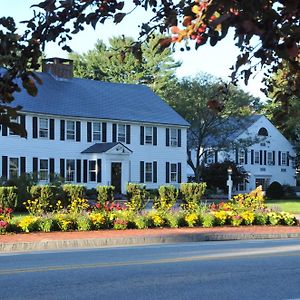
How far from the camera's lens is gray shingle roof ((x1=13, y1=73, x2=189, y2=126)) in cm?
4416

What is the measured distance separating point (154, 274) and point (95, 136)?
35.3 metres

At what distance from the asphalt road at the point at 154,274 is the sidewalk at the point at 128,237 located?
1.22 metres

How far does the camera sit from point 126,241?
57.6 feet

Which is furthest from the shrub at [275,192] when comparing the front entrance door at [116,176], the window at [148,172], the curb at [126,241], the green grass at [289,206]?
the curb at [126,241]

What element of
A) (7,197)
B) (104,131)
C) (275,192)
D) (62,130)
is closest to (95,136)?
(104,131)

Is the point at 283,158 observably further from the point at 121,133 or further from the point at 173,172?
the point at 121,133

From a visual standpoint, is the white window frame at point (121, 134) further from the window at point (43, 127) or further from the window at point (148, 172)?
the window at point (43, 127)

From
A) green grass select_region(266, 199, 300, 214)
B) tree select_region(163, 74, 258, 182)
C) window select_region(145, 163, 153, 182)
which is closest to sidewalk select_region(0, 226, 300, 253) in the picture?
green grass select_region(266, 199, 300, 214)

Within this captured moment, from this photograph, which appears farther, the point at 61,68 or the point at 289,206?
the point at 61,68

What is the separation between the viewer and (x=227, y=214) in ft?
72.6

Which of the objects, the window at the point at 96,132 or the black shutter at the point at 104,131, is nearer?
the window at the point at 96,132

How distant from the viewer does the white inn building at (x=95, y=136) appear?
139 feet

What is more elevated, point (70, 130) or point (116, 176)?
point (70, 130)

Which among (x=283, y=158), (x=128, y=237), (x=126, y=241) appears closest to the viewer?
(x=126, y=241)
